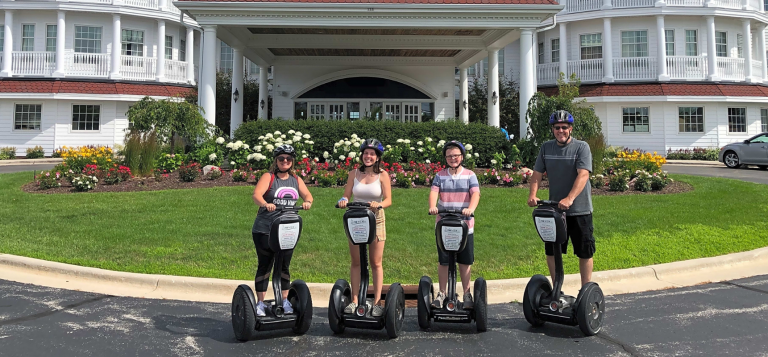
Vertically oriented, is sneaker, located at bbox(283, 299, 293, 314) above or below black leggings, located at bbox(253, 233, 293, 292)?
below

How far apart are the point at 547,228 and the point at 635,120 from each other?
23456 millimetres

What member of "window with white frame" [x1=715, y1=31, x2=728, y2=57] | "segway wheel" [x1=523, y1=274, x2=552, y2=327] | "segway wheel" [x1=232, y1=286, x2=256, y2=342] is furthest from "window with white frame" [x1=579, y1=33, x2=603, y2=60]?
"segway wheel" [x1=232, y1=286, x2=256, y2=342]

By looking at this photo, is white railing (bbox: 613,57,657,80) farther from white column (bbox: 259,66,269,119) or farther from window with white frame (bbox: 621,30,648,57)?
white column (bbox: 259,66,269,119)

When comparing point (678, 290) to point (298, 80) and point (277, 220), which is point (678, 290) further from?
point (298, 80)

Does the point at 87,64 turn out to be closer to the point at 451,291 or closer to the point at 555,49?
the point at 555,49

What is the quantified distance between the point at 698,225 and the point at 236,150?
1056 centimetres

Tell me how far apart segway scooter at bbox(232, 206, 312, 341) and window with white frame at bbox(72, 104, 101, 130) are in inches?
977

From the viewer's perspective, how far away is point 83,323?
430 cm

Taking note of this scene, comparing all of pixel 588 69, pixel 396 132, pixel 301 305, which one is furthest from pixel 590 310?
pixel 588 69

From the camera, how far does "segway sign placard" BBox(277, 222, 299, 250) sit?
385 centimetres

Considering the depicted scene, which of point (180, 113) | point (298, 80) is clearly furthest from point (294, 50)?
point (180, 113)

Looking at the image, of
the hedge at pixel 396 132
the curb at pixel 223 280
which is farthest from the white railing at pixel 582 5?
the curb at pixel 223 280

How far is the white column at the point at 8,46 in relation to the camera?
917 inches


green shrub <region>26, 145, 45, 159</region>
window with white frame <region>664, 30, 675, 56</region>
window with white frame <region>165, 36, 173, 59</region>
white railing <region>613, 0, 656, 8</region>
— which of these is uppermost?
white railing <region>613, 0, 656, 8</region>
